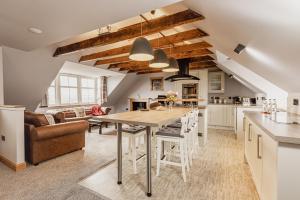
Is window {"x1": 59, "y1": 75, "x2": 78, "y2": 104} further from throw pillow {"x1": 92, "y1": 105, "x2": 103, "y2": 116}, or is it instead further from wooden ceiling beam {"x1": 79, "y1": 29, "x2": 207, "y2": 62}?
wooden ceiling beam {"x1": 79, "y1": 29, "x2": 207, "y2": 62}

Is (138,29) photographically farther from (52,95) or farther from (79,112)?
(52,95)

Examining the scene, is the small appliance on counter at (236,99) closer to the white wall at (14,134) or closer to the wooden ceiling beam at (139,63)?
the wooden ceiling beam at (139,63)

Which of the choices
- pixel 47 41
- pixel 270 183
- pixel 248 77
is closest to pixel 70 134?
pixel 47 41

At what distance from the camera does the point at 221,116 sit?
19.3ft

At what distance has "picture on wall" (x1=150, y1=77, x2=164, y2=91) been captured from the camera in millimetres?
7527

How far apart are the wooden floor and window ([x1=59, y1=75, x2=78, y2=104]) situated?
14.8 feet

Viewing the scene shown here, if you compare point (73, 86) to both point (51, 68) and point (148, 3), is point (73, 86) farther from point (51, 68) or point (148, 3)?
point (148, 3)

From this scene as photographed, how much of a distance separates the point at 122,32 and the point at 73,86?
461 cm

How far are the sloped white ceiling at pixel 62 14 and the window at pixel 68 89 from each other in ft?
12.6

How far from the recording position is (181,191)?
2.07m

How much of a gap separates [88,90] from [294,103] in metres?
7.19

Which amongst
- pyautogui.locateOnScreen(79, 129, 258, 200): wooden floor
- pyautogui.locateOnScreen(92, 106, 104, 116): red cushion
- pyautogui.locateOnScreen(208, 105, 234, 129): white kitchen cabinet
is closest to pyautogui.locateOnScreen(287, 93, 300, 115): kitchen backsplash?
pyautogui.locateOnScreen(79, 129, 258, 200): wooden floor

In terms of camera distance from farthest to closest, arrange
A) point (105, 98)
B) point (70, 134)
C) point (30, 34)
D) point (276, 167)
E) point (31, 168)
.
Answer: point (105, 98) < point (70, 134) < point (31, 168) < point (30, 34) < point (276, 167)

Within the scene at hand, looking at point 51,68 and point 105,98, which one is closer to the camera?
point 51,68
